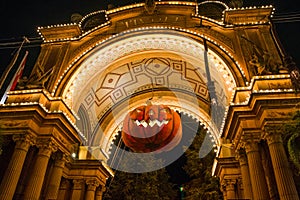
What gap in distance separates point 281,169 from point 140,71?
34.0 ft

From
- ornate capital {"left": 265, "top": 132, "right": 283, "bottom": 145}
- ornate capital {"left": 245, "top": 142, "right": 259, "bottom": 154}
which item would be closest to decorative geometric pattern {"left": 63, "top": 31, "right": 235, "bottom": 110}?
ornate capital {"left": 245, "top": 142, "right": 259, "bottom": 154}

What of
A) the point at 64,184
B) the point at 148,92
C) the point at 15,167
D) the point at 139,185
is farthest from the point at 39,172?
the point at 139,185

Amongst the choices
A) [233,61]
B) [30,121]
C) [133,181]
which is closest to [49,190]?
[30,121]

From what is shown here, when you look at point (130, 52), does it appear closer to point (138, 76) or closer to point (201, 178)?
point (138, 76)

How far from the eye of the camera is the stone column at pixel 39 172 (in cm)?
1079

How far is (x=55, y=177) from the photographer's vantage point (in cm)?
1247

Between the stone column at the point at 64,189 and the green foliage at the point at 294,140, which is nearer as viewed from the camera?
the green foliage at the point at 294,140

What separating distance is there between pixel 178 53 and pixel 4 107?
8.79 m

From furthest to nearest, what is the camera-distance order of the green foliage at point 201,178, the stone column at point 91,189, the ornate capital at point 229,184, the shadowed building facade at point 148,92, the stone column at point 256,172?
the green foliage at point 201,178 < the stone column at point 91,189 < the ornate capital at point 229,184 < the shadowed building facade at point 148,92 < the stone column at point 256,172

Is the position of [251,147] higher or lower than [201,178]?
lower

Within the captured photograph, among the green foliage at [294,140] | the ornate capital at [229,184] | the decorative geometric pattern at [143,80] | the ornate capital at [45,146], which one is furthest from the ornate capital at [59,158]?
Answer: the green foliage at [294,140]

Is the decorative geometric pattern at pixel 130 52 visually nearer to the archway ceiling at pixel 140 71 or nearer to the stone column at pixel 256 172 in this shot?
the archway ceiling at pixel 140 71

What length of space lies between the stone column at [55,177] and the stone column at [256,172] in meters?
8.08

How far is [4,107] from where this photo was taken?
39.1ft
